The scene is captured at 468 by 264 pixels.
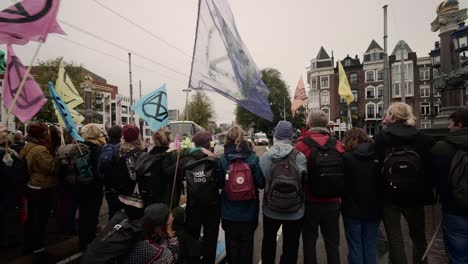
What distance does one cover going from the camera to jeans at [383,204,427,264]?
3180mm

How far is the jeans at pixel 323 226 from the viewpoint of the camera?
3.32 m

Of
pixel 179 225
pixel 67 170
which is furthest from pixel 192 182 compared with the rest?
pixel 67 170

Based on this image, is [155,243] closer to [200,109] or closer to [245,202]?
[245,202]

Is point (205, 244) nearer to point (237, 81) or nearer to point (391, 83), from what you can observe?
point (237, 81)

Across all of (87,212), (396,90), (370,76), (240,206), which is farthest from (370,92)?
(87,212)

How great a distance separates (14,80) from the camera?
359cm

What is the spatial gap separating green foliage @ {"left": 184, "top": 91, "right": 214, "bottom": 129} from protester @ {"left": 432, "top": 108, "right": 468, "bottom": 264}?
184 ft

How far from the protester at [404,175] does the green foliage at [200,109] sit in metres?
55.6

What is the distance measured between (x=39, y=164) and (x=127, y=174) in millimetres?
1446

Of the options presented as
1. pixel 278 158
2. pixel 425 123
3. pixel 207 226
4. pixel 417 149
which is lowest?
pixel 207 226

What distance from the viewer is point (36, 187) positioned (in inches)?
161

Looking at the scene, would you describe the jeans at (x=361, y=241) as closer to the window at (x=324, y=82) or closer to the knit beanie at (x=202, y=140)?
the knit beanie at (x=202, y=140)

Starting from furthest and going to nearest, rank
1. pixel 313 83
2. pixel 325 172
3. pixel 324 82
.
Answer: pixel 313 83
pixel 324 82
pixel 325 172

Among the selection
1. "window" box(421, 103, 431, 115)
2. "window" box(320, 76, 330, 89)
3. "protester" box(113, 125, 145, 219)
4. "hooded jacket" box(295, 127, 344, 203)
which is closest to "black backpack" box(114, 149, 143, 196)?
"protester" box(113, 125, 145, 219)
